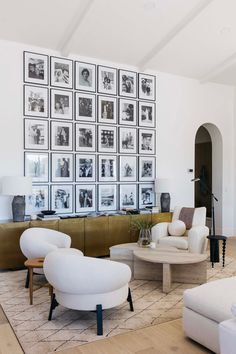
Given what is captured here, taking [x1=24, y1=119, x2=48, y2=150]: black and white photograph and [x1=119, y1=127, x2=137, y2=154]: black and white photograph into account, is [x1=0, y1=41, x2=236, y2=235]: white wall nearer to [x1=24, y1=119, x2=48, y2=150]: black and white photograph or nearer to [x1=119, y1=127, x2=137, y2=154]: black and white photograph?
[x1=24, y1=119, x2=48, y2=150]: black and white photograph

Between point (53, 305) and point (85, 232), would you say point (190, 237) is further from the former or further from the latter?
point (53, 305)

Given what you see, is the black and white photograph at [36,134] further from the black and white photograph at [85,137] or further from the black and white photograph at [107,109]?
the black and white photograph at [107,109]

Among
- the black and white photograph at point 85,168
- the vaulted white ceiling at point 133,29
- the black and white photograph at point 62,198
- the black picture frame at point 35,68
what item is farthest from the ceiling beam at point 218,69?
the black and white photograph at point 62,198

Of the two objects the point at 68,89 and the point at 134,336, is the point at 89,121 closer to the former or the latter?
the point at 68,89

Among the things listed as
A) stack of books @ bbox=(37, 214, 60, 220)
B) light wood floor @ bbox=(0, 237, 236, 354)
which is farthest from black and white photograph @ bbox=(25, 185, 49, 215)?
light wood floor @ bbox=(0, 237, 236, 354)

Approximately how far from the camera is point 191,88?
23.3 ft

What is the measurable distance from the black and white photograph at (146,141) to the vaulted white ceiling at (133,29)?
4.10ft

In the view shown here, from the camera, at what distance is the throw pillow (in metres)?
5.26

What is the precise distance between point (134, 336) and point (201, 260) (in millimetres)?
1530

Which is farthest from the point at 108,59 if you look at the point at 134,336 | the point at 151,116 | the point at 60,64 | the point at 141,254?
the point at 134,336

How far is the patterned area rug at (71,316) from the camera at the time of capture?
2.78m

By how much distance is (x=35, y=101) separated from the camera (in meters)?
5.41

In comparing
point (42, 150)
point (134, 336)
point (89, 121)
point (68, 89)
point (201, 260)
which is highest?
point (68, 89)

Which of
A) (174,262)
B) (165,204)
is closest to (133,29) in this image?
(165,204)
